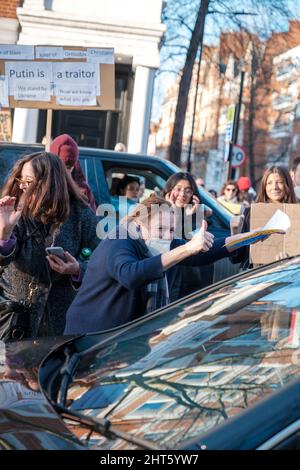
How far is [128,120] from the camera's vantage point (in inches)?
582

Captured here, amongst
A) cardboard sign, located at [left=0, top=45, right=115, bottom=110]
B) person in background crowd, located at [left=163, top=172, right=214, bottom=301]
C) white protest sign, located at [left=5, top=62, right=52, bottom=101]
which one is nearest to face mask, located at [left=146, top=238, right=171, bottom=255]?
person in background crowd, located at [left=163, top=172, right=214, bottom=301]

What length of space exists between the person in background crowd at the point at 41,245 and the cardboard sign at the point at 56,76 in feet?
9.10

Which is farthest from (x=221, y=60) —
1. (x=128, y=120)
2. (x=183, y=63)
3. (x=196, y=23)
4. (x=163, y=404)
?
(x=163, y=404)

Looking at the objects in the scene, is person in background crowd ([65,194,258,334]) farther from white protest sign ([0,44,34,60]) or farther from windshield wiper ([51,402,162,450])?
white protest sign ([0,44,34,60])

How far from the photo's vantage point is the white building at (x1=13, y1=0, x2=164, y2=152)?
44.3 ft

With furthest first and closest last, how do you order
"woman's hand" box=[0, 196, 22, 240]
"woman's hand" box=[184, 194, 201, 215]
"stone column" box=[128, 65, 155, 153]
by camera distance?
1. "stone column" box=[128, 65, 155, 153]
2. "woman's hand" box=[184, 194, 201, 215]
3. "woman's hand" box=[0, 196, 22, 240]

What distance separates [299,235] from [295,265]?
1664 millimetres

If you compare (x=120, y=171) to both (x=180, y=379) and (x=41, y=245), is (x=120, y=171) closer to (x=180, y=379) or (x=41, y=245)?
(x=41, y=245)

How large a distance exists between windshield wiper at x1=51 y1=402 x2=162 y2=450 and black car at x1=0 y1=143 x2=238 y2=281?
4602 mm

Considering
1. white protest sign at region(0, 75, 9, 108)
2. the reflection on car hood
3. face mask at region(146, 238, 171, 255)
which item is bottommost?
the reflection on car hood

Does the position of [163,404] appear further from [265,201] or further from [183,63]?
[183,63]

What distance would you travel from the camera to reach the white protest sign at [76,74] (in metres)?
6.97

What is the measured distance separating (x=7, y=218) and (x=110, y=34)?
10.4 meters

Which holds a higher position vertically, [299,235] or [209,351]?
[299,235]
